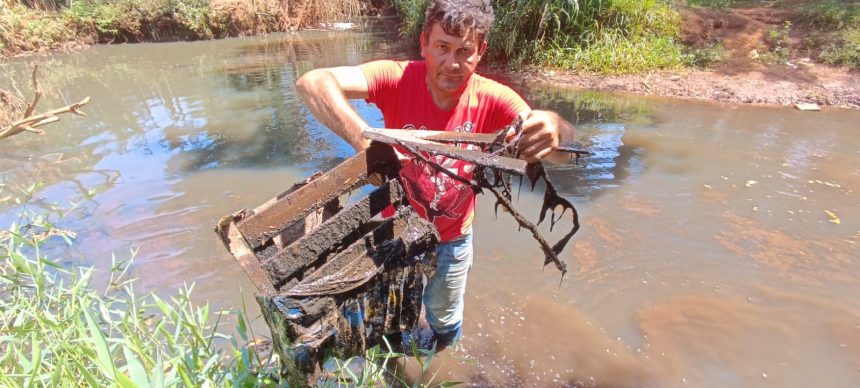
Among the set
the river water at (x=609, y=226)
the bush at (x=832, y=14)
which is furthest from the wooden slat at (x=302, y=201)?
the bush at (x=832, y=14)

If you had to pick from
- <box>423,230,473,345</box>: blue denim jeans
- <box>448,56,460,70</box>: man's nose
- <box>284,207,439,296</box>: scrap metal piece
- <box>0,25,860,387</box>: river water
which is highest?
<box>448,56,460,70</box>: man's nose

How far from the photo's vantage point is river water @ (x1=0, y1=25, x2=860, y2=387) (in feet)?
9.55

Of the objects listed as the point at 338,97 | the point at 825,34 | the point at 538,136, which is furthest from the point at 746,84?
the point at 338,97

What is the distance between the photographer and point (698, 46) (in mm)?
9297

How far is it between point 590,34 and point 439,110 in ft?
26.2

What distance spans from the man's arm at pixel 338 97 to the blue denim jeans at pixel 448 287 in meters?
0.77

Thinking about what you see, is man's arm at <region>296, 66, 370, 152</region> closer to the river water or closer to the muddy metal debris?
the muddy metal debris

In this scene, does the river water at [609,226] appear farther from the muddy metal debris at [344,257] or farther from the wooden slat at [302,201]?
the wooden slat at [302,201]

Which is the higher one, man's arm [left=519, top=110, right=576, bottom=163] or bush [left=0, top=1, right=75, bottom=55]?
man's arm [left=519, top=110, right=576, bottom=163]

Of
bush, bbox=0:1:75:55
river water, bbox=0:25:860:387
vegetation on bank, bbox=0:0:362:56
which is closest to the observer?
river water, bbox=0:25:860:387

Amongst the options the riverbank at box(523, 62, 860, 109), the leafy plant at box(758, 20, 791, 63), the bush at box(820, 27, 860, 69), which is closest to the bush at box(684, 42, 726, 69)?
the riverbank at box(523, 62, 860, 109)

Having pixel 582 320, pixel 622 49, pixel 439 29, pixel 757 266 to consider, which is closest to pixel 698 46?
pixel 622 49

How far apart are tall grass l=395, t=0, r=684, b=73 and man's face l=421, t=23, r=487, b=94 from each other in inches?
295

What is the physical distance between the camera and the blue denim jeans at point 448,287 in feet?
7.61
